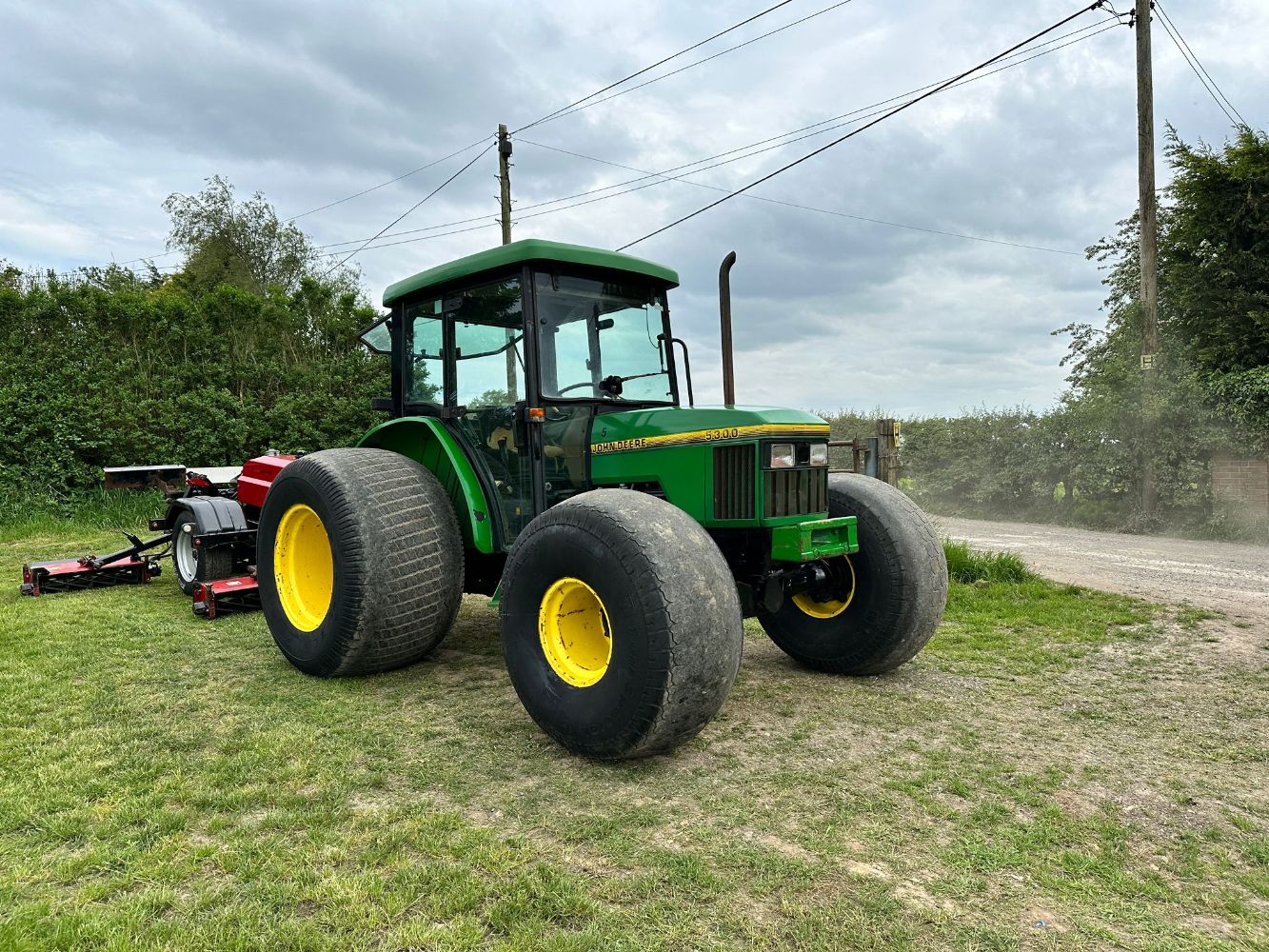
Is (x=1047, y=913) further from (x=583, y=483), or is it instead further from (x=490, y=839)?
(x=583, y=483)

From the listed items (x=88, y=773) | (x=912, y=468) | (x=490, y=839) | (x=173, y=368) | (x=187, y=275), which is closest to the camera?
(x=490, y=839)

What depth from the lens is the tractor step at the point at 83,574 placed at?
692 cm

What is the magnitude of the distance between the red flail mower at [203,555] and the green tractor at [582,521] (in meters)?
1.76

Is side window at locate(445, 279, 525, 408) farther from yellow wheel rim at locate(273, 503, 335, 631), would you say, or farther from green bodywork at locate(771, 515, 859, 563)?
green bodywork at locate(771, 515, 859, 563)

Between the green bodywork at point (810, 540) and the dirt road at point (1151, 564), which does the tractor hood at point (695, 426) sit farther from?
the dirt road at point (1151, 564)

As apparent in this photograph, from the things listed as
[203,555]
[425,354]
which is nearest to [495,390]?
[425,354]

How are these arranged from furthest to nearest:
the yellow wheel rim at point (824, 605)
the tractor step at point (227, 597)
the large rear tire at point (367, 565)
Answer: the tractor step at point (227, 597), the yellow wheel rim at point (824, 605), the large rear tire at point (367, 565)

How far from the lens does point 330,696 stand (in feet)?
13.6

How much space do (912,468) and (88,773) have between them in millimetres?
17733

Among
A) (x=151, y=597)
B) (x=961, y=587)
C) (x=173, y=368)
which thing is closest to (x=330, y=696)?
(x=151, y=597)

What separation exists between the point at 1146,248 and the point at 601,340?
461 inches

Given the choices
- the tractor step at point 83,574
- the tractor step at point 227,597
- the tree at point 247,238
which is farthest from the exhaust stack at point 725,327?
the tree at point 247,238

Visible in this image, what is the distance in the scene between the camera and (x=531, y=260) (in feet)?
14.0

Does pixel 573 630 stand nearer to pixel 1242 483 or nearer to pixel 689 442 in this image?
pixel 689 442
